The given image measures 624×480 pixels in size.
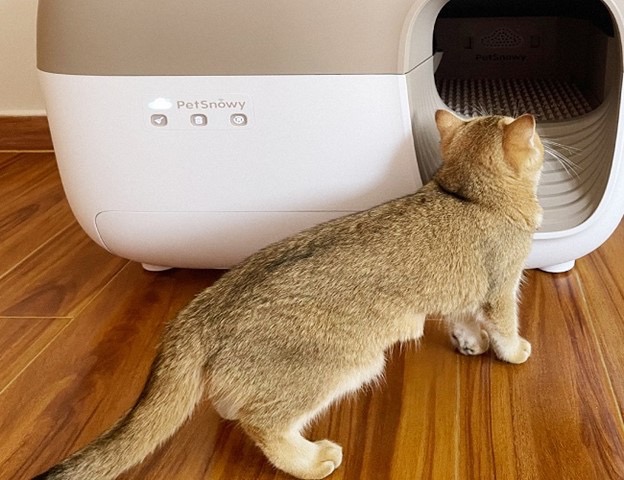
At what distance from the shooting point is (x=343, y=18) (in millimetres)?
895

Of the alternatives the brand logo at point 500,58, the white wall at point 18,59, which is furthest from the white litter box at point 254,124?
the white wall at point 18,59

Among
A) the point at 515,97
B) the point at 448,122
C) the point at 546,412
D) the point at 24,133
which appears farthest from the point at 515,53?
the point at 24,133

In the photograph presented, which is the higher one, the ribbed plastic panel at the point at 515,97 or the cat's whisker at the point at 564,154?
the cat's whisker at the point at 564,154

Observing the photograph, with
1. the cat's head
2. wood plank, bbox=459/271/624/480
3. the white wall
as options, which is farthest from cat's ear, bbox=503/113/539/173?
the white wall

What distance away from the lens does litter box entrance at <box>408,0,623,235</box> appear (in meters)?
1.02

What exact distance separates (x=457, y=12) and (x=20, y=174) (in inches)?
43.1

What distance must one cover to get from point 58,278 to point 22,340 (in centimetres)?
20

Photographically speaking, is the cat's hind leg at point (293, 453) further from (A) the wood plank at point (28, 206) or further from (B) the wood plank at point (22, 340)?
(A) the wood plank at point (28, 206)

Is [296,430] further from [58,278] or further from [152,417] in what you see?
[58,278]

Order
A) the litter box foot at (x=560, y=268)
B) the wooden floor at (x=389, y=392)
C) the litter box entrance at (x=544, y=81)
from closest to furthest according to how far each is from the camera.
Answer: the wooden floor at (x=389, y=392)
the litter box entrance at (x=544, y=81)
the litter box foot at (x=560, y=268)

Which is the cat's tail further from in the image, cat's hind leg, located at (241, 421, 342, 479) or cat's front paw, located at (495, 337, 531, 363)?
cat's front paw, located at (495, 337, 531, 363)

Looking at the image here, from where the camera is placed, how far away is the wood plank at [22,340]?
101 cm

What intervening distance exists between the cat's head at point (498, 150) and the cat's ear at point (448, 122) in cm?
1

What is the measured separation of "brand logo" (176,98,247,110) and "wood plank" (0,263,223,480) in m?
0.35
